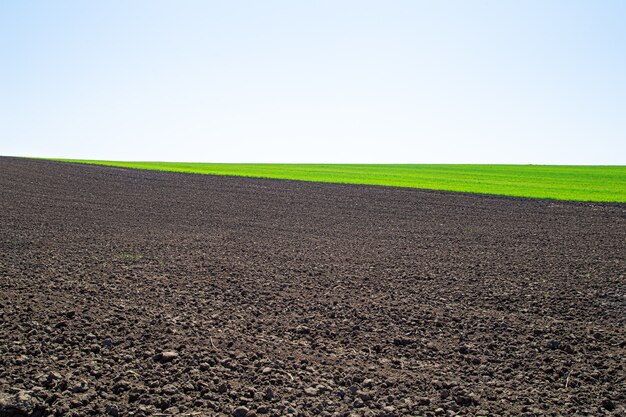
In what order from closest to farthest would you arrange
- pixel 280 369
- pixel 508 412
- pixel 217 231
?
pixel 508 412 < pixel 280 369 < pixel 217 231

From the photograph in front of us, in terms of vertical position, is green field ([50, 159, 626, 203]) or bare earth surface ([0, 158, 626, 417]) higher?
green field ([50, 159, 626, 203])

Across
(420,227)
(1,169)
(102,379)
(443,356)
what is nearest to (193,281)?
(102,379)

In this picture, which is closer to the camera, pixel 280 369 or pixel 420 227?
pixel 280 369

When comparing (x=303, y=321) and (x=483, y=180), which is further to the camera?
(x=483, y=180)

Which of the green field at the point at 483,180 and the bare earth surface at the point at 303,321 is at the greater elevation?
the green field at the point at 483,180

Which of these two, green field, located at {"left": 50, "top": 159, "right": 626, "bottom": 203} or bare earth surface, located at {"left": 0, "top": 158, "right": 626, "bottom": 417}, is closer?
bare earth surface, located at {"left": 0, "top": 158, "right": 626, "bottom": 417}

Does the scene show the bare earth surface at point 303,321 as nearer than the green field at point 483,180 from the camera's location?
Yes

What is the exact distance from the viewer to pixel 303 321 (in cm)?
654

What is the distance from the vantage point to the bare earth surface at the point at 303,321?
4.52 m

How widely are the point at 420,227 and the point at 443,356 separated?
10.7 meters

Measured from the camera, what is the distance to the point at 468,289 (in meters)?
8.37

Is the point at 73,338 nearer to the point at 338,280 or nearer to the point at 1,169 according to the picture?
the point at 338,280

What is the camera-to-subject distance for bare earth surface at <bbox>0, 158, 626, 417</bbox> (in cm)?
452

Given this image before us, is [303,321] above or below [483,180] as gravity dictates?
below
